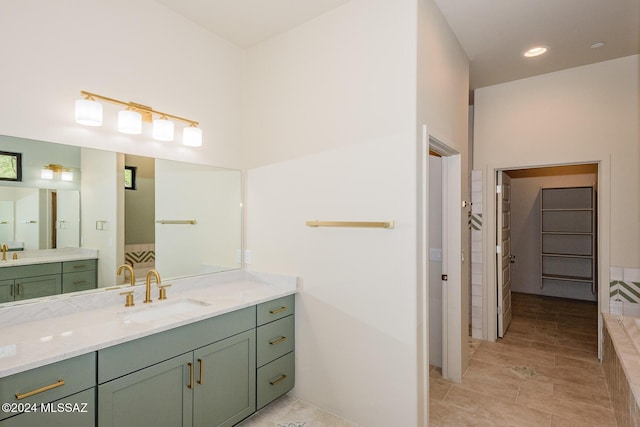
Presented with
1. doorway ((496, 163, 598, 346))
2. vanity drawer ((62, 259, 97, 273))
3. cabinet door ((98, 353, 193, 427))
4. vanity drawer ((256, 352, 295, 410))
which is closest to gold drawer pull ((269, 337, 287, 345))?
vanity drawer ((256, 352, 295, 410))

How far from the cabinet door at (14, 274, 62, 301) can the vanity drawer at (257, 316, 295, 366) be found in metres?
1.20

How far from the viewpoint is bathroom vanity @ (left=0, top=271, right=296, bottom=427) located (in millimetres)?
1303

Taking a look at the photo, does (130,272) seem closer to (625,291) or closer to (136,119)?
(136,119)

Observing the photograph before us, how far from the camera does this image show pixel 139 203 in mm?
2320

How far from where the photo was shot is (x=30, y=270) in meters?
→ 1.79

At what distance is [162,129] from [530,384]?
349cm

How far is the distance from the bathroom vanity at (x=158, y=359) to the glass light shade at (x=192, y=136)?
1.01 metres

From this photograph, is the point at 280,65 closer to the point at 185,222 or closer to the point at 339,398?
the point at 185,222

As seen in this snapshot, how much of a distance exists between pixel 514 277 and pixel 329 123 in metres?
5.29

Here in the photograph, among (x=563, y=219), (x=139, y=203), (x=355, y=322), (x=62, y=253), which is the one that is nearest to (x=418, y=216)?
(x=355, y=322)

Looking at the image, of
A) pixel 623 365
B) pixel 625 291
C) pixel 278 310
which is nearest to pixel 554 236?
pixel 625 291

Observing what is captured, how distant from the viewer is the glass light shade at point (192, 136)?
2.43 meters

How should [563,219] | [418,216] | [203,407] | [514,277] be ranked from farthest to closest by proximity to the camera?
[514,277] → [563,219] → [418,216] → [203,407]

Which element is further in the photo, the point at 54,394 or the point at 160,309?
the point at 160,309
